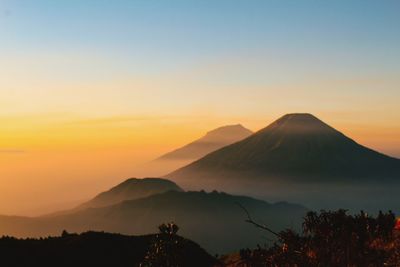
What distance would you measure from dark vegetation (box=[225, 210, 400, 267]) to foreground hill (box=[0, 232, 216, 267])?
27277 mm

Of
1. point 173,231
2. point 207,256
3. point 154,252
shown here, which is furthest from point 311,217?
point 207,256

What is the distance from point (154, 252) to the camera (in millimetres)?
17859

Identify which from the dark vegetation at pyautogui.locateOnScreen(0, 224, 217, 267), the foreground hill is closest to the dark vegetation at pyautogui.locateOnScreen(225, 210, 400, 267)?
the dark vegetation at pyautogui.locateOnScreen(0, 224, 217, 267)

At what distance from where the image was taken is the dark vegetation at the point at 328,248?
12.9m

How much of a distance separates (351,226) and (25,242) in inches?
1420

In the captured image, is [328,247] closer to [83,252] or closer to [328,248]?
[328,248]

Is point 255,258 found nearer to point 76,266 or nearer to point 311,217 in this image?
point 311,217

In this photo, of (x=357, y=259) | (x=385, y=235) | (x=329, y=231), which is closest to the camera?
(x=357, y=259)

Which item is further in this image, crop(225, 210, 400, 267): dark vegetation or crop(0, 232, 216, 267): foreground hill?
crop(0, 232, 216, 267): foreground hill

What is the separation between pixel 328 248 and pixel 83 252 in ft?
119

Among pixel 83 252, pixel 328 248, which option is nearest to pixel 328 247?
pixel 328 248

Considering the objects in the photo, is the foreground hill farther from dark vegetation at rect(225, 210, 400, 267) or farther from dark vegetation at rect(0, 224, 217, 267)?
dark vegetation at rect(225, 210, 400, 267)

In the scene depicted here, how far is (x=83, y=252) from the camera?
46438 millimetres

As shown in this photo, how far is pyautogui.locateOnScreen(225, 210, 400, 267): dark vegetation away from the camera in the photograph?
12.9m
